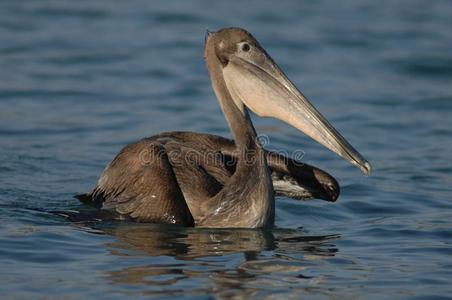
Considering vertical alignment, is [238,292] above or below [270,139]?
below

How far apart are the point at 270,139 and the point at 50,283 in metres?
5.52

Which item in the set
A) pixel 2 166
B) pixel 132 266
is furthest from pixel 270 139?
pixel 132 266

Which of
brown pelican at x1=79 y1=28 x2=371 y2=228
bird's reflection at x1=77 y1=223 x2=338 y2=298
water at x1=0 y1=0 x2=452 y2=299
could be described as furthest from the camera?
brown pelican at x1=79 y1=28 x2=371 y2=228

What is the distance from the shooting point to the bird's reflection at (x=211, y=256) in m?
6.00

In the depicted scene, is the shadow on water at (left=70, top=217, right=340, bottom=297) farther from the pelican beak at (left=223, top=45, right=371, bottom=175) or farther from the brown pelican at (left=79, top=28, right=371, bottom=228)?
the pelican beak at (left=223, top=45, right=371, bottom=175)

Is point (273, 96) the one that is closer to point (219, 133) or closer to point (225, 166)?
point (225, 166)

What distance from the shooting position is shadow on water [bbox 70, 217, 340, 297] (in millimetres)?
6039

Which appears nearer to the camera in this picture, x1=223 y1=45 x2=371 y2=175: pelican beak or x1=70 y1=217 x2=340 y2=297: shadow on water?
x1=70 y1=217 x2=340 y2=297: shadow on water

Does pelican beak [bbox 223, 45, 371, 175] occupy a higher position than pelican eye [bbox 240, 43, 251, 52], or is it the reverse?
pelican eye [bbox 240, 43, 251, 52]

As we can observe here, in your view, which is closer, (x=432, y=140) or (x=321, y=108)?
A: (x=432, y=140)

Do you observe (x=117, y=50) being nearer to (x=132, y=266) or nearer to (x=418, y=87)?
(x=418, y=87)

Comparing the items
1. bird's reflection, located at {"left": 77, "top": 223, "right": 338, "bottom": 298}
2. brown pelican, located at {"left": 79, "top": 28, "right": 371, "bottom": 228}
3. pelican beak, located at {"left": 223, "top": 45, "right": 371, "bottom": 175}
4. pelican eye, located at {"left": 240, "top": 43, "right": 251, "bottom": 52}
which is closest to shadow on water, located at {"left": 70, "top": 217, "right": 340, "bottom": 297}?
bird's reflection, located at {"left": 77, "top": 223, "right": 338, "bottom": 298}

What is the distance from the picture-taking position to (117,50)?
15203 mm

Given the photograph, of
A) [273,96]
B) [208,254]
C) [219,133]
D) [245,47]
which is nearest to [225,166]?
[273,96]
